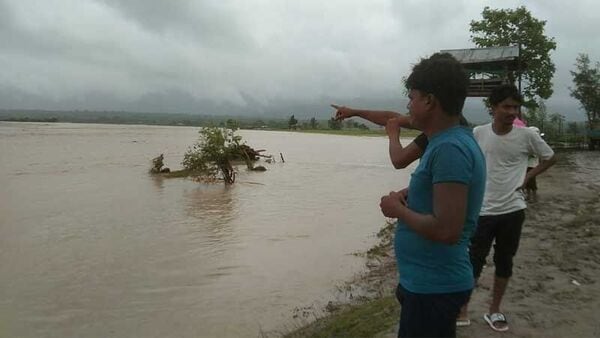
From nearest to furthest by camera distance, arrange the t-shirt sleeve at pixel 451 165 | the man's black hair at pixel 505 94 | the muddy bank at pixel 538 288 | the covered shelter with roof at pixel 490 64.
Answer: the t-shirt sleeve at pixel 451 165 → the man's black hair at pixel 505 94 → the muddy bank at pixel 538 288 → the covered shelter with roof at pixel 490 64

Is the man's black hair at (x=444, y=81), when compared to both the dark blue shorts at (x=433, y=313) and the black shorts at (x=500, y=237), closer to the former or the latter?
the dark blue shorts at (x=433, y=313)

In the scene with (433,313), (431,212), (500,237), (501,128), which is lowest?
(500,237)

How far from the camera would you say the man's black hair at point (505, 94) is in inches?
157

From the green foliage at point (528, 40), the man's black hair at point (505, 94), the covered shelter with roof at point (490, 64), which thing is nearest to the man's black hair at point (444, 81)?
the man's black hair at point (505, 94)

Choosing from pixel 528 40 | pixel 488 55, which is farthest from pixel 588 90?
pixel 488 55

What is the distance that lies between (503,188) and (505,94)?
0.79m

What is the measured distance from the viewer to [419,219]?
208 centimetres

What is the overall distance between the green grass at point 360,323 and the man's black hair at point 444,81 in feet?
9.33

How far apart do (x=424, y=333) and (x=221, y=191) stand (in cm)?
1881

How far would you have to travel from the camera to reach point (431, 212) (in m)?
2.14

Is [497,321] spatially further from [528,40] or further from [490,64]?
[528,40]

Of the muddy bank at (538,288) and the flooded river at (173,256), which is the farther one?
the flooded river at (173,256)

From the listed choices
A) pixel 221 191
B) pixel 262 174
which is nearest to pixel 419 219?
pixel 221 191

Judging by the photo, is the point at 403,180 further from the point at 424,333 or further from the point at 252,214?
the point at 424,333
